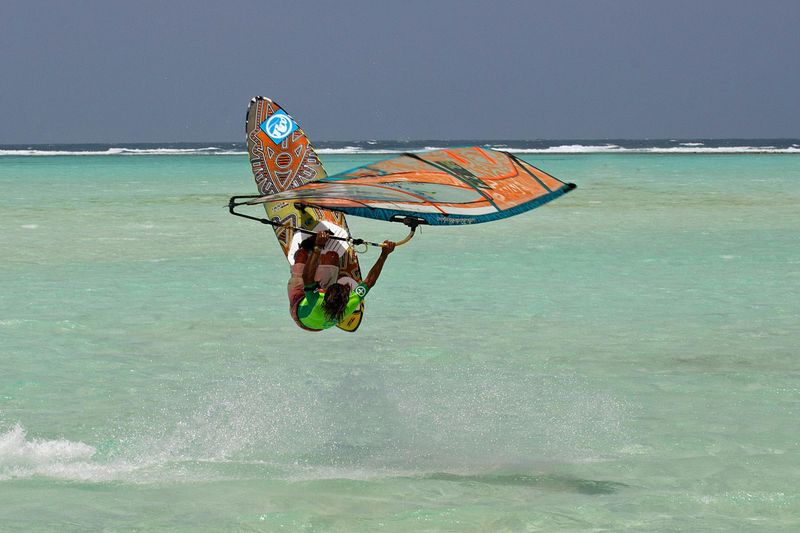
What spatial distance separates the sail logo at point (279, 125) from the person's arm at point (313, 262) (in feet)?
7.74

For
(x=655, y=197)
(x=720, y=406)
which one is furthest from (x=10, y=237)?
(x=655, y=197)

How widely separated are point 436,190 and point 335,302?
90 centimetres

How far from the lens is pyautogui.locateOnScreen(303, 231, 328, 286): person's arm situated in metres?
6.41

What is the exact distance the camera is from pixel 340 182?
20.3 ft

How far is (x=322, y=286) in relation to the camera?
640 cm

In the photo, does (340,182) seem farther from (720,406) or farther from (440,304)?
(440,304)

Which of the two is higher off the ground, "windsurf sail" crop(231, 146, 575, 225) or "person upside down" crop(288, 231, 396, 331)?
"windsurf sail" crop(231, 146, 575, 225)

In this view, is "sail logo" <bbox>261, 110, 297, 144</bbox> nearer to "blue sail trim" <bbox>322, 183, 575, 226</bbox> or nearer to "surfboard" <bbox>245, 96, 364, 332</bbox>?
"surfboard" <bbox>245, 96, 364, 332</bbox>

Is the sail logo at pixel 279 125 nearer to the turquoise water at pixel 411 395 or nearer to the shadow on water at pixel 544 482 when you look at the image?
the turquoise water at pixel 411 395

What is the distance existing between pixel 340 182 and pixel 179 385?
294cm

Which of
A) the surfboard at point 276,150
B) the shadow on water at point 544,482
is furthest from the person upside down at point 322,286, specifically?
the surfboard at point 276,150

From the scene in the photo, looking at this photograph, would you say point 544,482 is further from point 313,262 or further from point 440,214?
point 313,262

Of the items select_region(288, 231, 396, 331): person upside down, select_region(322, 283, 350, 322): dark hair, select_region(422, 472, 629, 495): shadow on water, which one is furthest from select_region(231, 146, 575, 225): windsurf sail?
select_region(422, 472, 629, 495): shadow on water

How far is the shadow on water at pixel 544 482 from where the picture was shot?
6.16 metres
